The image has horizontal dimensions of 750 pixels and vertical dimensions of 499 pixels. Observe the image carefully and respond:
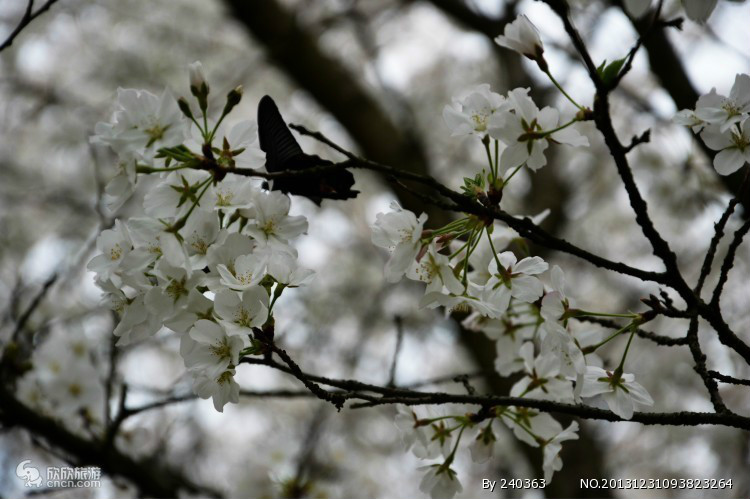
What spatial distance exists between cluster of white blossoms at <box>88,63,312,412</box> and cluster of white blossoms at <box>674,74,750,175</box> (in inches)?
→ 24.7

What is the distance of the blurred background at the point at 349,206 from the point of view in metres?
3.27

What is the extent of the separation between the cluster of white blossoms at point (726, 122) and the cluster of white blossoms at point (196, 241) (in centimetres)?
63

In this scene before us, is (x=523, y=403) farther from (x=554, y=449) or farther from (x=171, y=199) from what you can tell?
(x=171, y=199)

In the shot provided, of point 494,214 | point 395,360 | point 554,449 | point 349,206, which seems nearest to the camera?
point 494,214

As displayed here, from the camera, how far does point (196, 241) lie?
97 cm

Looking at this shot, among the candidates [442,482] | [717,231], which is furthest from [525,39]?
[442,482]

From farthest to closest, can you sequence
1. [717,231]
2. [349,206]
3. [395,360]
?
[349,206] → [395,360] → [717,231]

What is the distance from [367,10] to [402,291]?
238 cm

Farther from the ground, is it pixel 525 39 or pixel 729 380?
pixel 525 39

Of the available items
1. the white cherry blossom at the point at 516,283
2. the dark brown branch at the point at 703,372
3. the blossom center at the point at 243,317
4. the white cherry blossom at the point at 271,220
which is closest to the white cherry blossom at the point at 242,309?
the blossom center at the point at 243,317

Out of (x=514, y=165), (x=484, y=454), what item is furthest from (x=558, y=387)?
(x=514, y=165)

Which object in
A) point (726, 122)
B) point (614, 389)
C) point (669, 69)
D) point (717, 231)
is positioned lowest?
point (614, 389)

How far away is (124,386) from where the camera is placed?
143 centimetres

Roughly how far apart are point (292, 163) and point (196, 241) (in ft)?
0.66
